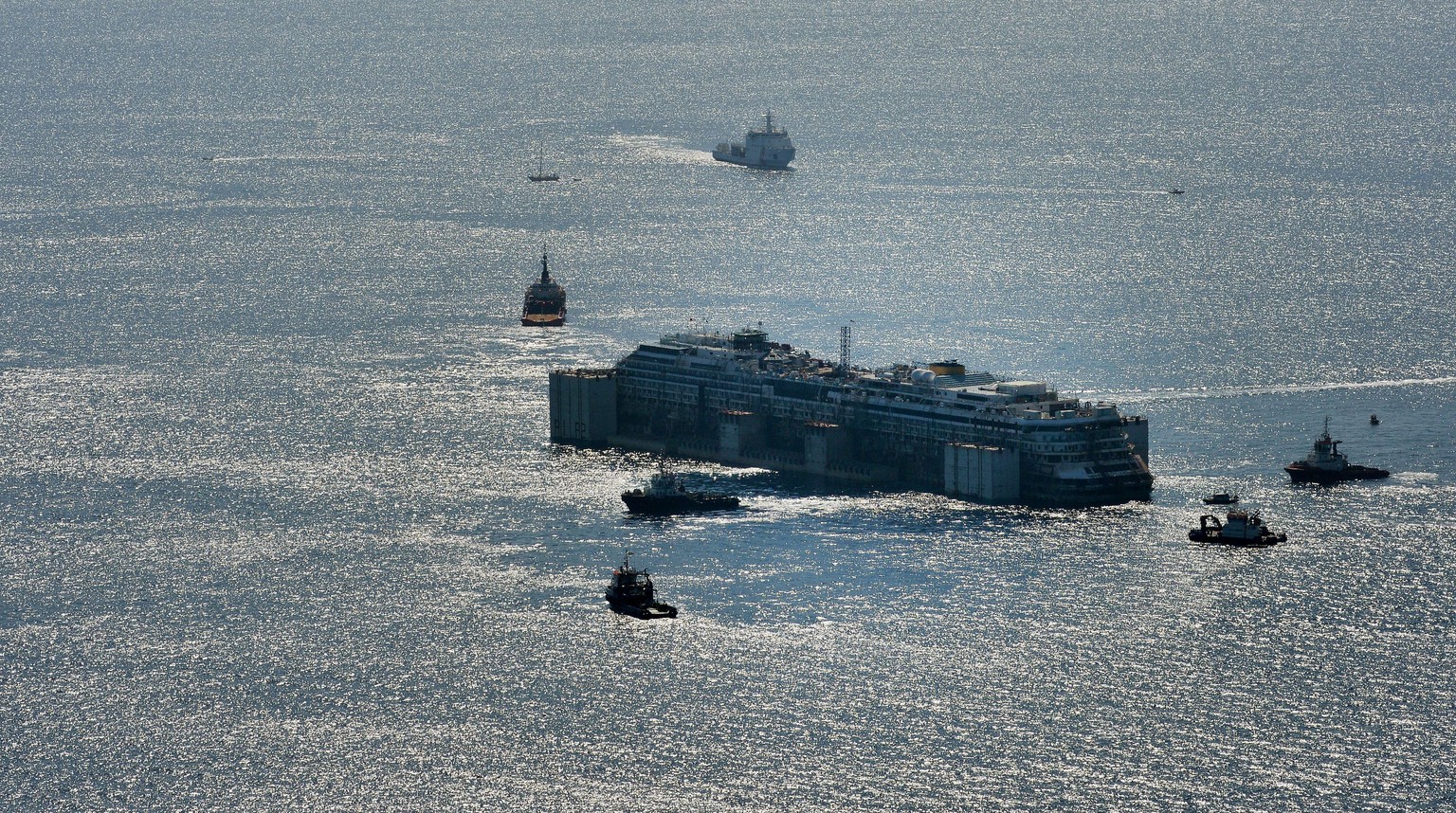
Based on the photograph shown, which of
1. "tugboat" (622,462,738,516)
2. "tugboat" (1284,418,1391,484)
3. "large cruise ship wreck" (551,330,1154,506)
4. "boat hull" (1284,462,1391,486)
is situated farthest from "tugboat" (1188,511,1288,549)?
"tugboat" (622,462,738,516)

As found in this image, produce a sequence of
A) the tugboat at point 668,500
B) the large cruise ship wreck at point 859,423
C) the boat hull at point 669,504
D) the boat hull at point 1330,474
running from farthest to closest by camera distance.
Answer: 1. the boat hull at point 1330,474
2. the large cruise ship wreck at point 859,423
3. the tugboat at point 668,500
4. the boat hull at point 669,504

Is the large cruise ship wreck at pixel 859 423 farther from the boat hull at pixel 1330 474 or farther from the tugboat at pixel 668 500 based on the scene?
the tugboat at pixel 668 500

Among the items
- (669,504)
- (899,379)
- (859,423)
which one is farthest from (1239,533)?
(669,504)

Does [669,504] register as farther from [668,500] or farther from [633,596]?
[633,596]

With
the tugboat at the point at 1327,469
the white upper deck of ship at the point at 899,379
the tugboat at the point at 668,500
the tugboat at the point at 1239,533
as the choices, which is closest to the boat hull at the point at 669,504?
the tugboat at the point at 668,500

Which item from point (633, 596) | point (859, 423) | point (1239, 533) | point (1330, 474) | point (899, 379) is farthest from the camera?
point (899, 379)

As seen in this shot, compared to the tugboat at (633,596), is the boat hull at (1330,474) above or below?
above

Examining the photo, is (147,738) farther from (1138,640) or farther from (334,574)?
(1138,640)
